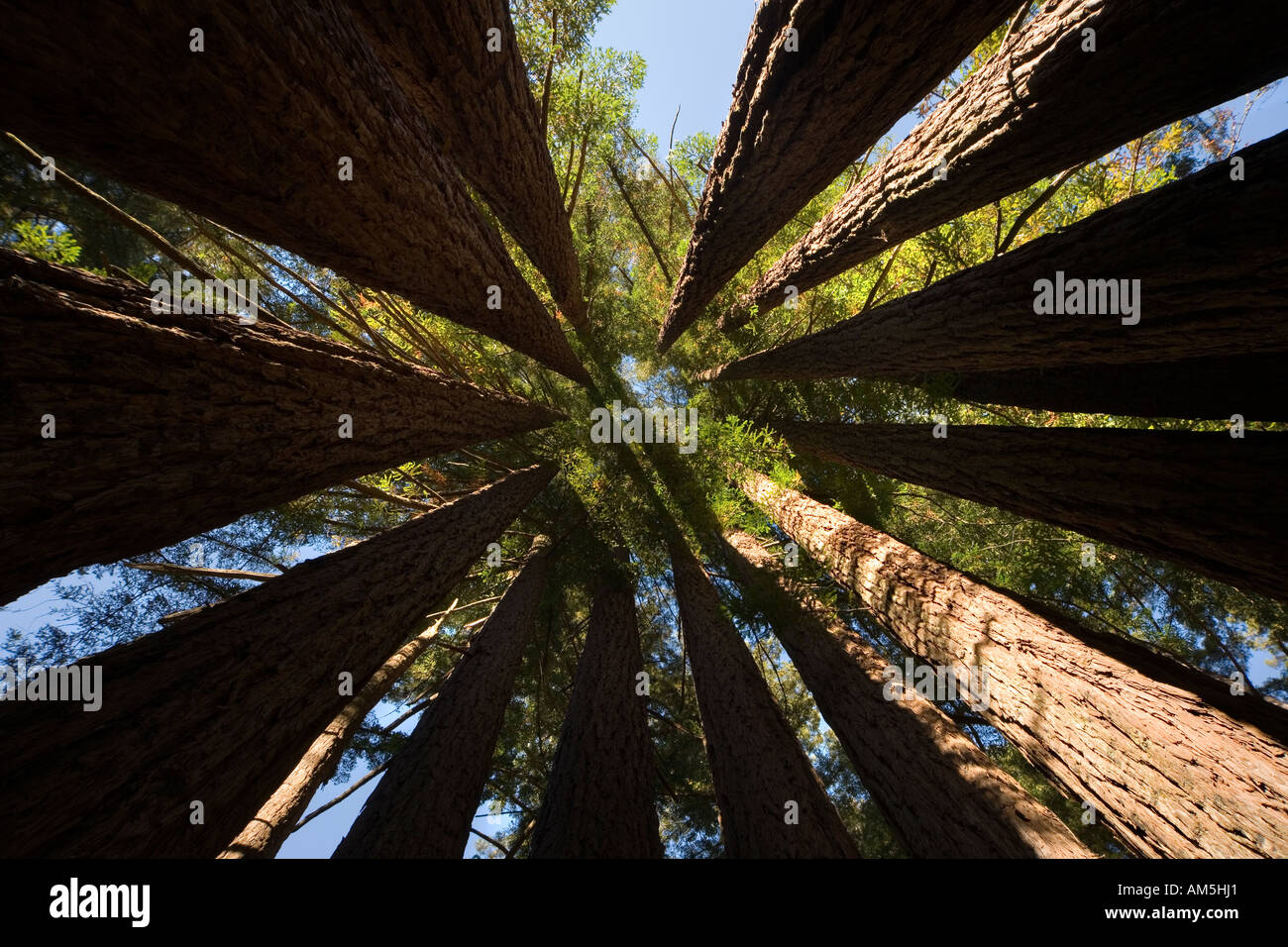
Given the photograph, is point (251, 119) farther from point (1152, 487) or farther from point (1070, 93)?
point (1152, 487)

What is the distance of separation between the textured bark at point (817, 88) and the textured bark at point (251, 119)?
2.90 m

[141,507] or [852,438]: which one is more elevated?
[852,438]

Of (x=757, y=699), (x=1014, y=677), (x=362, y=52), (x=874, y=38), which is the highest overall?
(x=874, y=38)

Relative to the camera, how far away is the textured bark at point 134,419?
61.6 inches

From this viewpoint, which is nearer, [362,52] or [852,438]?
[362,52]

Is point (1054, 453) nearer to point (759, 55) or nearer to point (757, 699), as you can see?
point (757, 699)

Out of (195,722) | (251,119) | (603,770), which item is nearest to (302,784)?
(603,770)

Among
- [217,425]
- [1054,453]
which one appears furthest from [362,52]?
[1054,453]

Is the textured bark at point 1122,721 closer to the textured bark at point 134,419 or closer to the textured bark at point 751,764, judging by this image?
the textured bark at point 751,764

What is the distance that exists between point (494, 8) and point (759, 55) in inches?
88.8

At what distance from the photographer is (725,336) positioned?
902 cm

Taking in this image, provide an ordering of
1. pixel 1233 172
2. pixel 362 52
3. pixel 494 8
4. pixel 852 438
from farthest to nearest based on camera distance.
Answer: pixel 852 438 → pixel 494 8 → pixel 362 52 → pixel 1233 172

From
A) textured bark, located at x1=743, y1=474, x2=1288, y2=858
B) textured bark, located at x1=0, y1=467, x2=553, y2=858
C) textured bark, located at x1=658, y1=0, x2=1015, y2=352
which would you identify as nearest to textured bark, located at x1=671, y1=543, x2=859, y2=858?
textured bark, located at x1=743, y1=474, x2=1288, y2=858

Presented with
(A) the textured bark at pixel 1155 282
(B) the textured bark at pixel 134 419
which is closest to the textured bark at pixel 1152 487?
(A) the textured bark at pixel 1155 282
